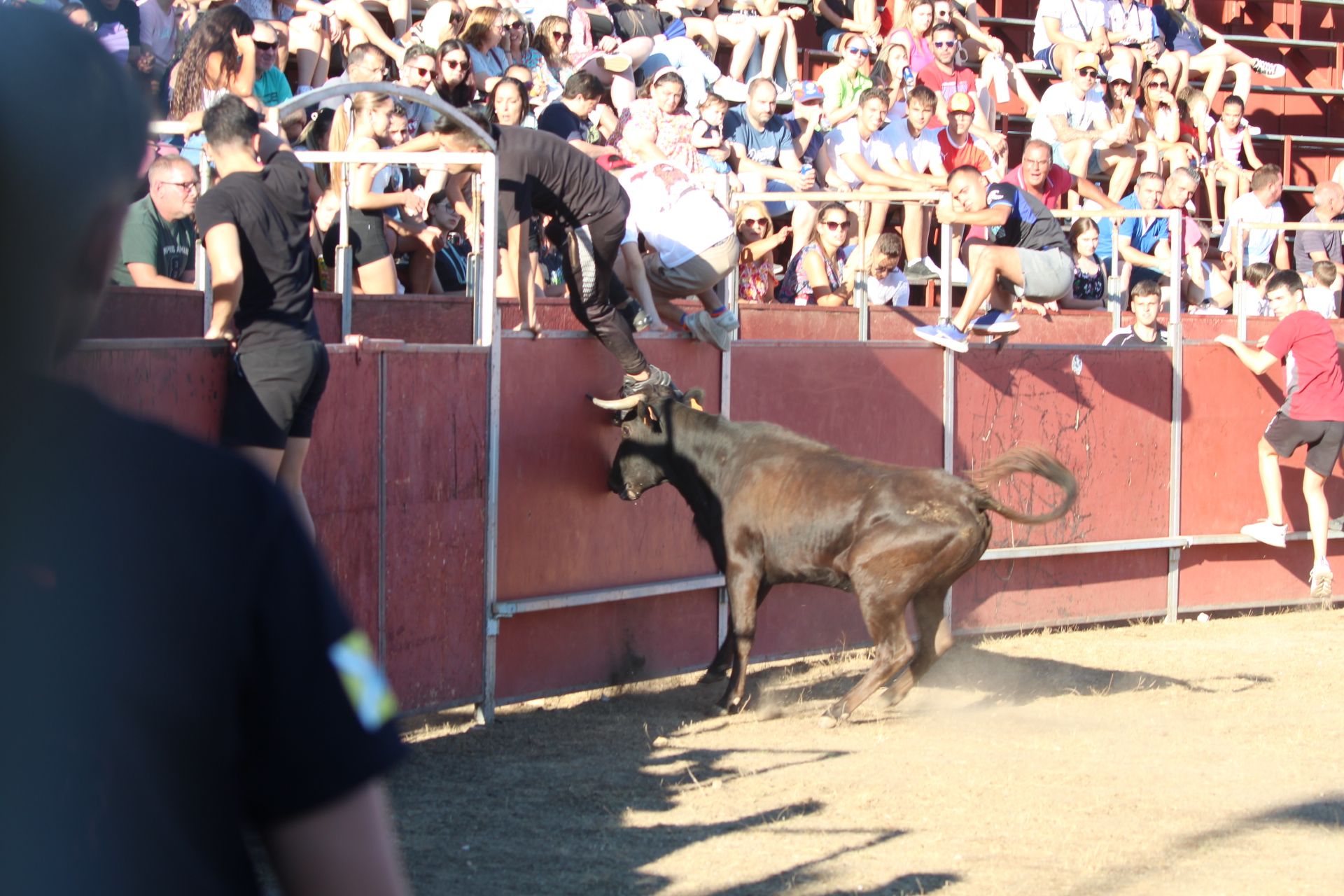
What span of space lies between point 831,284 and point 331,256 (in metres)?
4.46

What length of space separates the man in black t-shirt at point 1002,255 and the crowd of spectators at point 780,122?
0.07 metres

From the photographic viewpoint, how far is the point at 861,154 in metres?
13.5

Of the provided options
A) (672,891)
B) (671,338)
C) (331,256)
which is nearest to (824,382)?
(671,338)

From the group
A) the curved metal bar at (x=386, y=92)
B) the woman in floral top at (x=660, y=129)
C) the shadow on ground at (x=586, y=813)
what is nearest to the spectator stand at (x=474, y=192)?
the curved metal bar at (x=386, y=92)

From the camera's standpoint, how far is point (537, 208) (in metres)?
8.32

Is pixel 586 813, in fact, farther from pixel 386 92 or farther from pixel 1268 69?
pixel 1268 69

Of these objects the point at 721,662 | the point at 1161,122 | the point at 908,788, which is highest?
the point at 1161,122

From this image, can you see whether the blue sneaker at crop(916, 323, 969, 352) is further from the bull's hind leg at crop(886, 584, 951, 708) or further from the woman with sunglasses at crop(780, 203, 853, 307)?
the bull's hind leg at crop(886, 584, 951, 708)

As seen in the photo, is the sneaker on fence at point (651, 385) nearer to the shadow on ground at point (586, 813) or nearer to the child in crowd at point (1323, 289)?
the shadow on ground at point (586, 813)

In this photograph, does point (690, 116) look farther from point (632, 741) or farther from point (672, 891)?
point (672, 891)

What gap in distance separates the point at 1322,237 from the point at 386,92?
11.6m

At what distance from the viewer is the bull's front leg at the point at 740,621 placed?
8.16 metres

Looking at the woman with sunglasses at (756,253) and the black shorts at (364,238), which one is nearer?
the black shorts at (364,238)

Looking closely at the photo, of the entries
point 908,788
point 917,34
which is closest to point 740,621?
point 908,788
